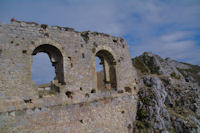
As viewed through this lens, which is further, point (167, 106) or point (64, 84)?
point (167, 106)

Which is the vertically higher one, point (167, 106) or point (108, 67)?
point (108, 67)

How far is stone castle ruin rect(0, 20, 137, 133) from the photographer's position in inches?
291

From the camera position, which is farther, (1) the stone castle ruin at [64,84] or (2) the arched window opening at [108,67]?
(2) the arched window opening at [108,67]

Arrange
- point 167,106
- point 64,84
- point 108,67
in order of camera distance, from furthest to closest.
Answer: point 167,106 → point 108,67 → point 64,84

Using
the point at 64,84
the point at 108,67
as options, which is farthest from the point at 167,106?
the point at 64,84

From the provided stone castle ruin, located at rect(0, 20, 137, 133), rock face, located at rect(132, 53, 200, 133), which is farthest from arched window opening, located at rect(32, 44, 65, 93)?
rock face, located at rect(132, 53, 200, 133)

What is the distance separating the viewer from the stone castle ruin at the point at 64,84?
738 cm

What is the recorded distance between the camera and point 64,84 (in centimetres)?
894

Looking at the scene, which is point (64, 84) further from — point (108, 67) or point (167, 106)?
point (167, 106)

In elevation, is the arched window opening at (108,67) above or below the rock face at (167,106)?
above

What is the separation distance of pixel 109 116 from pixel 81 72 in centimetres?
305

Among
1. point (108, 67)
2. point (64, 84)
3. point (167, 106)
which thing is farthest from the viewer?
point (167, 106)

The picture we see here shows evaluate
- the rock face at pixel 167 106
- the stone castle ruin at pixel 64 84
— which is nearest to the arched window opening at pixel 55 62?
the stone castle ruin at pixel 64 84

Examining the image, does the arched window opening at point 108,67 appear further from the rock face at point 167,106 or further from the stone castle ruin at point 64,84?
the rock face at point 167,106
